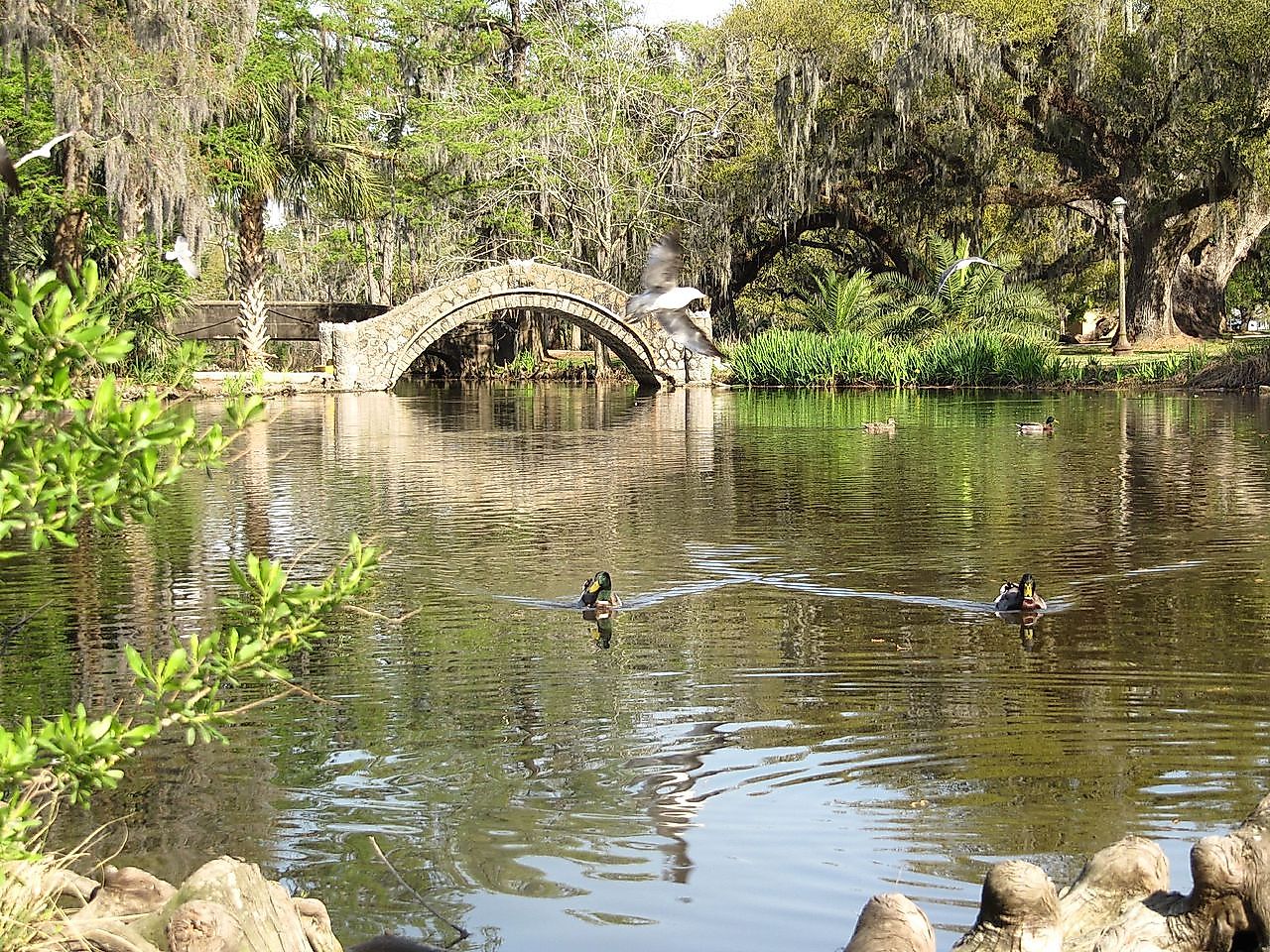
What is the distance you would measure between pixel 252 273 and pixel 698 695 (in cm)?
3829

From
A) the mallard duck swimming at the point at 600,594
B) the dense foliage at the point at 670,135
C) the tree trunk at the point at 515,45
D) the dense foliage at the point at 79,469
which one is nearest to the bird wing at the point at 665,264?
the mallard duck swimming at the point at 600,594

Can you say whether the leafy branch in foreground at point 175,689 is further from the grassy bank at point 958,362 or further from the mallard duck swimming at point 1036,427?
the grassy bank at point 958,362

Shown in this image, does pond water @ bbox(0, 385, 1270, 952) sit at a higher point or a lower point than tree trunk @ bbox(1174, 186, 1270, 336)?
lower

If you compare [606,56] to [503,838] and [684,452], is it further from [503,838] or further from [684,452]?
[503,838]

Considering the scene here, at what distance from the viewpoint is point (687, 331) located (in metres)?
18.9

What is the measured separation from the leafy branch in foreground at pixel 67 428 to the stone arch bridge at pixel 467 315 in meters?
39.2

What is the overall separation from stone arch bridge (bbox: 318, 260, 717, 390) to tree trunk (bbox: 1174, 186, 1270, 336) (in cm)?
1491

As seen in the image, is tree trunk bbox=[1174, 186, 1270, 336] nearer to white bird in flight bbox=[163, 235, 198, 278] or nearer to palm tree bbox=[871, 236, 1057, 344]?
palm tree bbox=[871, 236, 1057, 344]

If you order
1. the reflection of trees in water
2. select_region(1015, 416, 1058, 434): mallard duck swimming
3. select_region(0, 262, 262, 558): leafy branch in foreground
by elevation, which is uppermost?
select_region(0, 262, 262, 558): leafy branch in foreground

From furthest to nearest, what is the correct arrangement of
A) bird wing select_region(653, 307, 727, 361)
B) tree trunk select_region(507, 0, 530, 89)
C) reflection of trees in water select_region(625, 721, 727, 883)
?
tree trunk select_region(507, 0, 530, 89)
bird wing select_region(653, 307, 727, 361)
reflection of trees in water select_region(625, 721, 727, 883)

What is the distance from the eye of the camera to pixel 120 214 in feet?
117

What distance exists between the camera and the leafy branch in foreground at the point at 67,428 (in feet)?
14.5

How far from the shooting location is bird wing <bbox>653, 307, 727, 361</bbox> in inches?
708

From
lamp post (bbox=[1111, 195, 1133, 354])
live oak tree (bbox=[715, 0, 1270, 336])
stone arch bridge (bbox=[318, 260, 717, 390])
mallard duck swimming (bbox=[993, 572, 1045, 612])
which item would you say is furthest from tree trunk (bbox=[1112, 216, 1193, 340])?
mallard duck swimming (bbox=[993, 572, 1045, 612])
